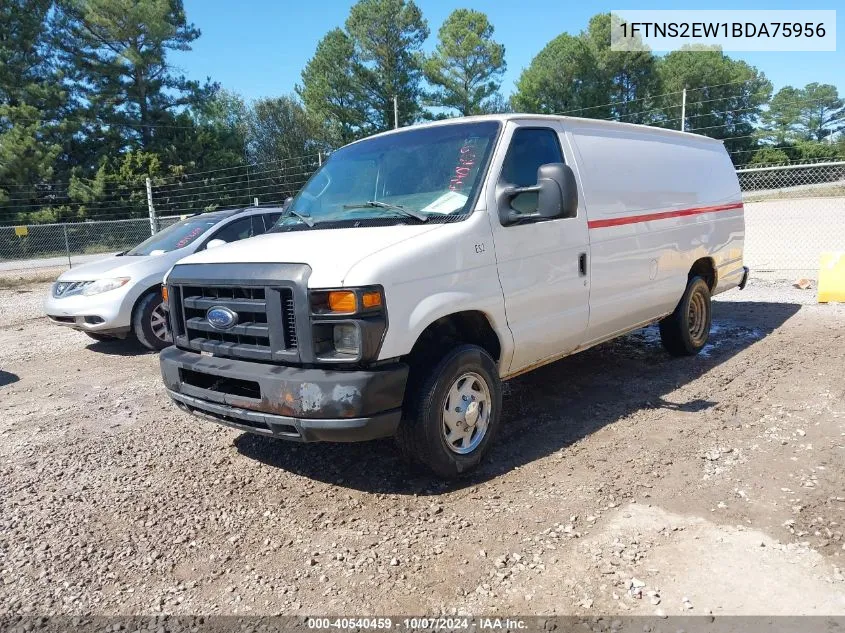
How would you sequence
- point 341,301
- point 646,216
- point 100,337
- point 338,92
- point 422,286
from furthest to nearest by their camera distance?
point 338,92 → point 100,337 → point 646,216 → point 422,286 → point 341,301

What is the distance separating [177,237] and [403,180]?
514 cm

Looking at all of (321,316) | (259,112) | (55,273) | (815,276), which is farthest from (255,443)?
(259,112)

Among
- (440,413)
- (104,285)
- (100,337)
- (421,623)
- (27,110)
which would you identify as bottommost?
(421,623)

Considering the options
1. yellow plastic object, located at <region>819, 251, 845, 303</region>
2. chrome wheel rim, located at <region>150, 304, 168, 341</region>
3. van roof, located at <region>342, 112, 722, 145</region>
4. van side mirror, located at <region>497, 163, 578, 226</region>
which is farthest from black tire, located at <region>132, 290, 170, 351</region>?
yellow plastic object, located at <region>819, 251, 845, 303</region>

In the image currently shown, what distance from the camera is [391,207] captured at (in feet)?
13.3

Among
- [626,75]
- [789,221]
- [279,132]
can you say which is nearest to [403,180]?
[789,221]

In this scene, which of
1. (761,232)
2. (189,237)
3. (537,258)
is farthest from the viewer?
(761,232)

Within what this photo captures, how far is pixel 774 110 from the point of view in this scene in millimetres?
32188

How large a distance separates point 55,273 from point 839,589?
19499 mm

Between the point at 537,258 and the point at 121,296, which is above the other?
the point at 537,258

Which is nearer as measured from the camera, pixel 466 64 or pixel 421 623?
pixel 421 623

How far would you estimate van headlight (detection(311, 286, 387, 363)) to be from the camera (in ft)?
10.7

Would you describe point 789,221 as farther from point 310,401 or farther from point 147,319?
point 310,401

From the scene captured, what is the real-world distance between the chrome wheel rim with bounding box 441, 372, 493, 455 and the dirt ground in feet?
0.79
